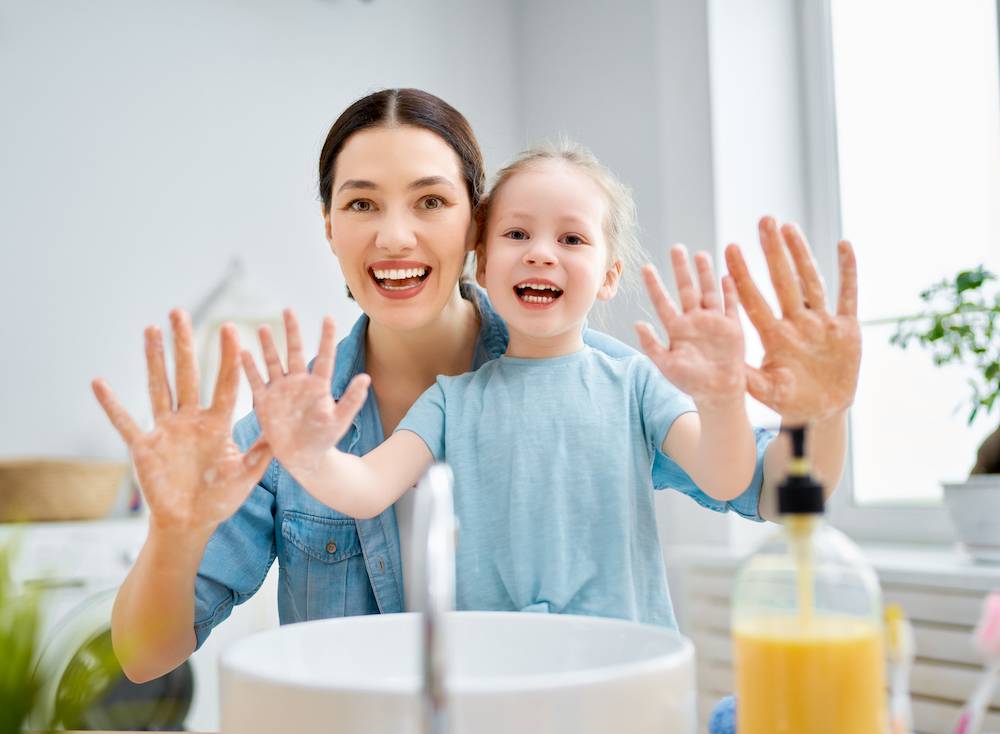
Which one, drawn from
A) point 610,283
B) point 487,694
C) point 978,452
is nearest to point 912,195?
point 978,452

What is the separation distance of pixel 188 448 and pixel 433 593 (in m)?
0.37

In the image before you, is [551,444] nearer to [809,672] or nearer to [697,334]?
[697,334]

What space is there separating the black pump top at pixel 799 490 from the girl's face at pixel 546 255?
0.52 m

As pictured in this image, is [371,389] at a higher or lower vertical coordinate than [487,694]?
higher

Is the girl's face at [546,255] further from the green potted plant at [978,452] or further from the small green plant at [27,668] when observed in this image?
the green potted plant at [978,452]

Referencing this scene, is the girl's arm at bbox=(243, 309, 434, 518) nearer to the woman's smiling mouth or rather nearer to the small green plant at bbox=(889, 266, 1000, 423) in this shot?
the woman's smiling mouth

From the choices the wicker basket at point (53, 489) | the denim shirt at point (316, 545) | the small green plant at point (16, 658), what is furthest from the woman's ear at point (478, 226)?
the wicker basket at point (53, 489)

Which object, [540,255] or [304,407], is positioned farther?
[540,255]

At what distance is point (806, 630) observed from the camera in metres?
0.39

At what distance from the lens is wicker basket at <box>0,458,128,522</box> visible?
1959mm

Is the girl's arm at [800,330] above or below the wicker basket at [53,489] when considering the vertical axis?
above

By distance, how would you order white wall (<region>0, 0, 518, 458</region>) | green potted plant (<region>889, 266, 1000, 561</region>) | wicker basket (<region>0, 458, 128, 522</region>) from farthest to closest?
1. white wall (<region>0, 0, 518, 458</region>)
2. wicker basket (<region>0, 458, 128, 522</region>)
3. green potted plant (<region>889, 266, 1000, 561</region>)

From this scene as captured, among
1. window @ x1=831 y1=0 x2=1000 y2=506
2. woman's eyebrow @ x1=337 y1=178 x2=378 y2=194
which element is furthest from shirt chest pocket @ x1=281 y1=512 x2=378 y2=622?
window @ x1=831 y1=0 x2=1000 y2=506

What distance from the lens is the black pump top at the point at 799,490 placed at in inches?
15.3
